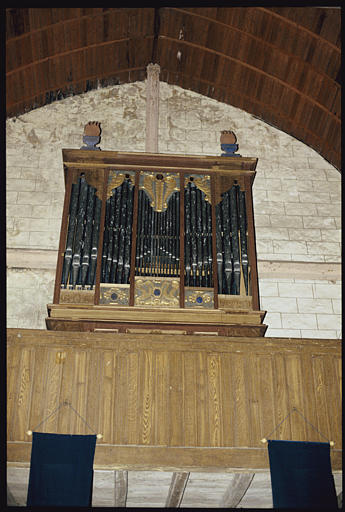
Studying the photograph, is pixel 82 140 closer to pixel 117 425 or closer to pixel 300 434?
pixel 117 425

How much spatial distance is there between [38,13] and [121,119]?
2610 mm

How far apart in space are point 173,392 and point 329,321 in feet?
13.2

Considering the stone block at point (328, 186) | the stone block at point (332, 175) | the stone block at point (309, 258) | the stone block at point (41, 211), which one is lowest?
the stone block at point (309, 258)

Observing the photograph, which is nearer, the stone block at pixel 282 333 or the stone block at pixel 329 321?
the stone block at pixel 282 333

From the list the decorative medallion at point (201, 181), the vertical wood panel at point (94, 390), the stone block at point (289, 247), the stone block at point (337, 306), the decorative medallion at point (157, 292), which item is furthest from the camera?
the stone block at point (289, 247)

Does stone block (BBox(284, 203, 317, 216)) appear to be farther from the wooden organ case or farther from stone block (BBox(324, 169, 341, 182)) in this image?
the wooden organ case

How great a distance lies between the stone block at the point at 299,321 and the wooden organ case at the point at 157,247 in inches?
62.5

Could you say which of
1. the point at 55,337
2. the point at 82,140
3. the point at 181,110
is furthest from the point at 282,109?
the point at 55,337

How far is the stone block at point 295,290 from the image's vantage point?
1098 centimetres

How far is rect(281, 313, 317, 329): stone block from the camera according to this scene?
1068cm

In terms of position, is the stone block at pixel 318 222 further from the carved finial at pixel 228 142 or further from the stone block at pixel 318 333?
the stone block at pixel 318 333

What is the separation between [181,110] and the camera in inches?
508

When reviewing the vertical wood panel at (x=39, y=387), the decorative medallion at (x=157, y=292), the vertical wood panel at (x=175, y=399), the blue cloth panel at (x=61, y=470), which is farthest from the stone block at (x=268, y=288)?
the blue cloth panel at (x=61, y=470)

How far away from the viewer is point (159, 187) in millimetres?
10609
